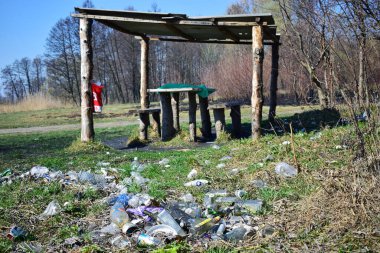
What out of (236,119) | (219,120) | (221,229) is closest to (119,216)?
(221,229)

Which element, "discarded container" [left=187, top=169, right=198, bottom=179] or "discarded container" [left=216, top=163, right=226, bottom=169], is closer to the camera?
"discarded container" [left=187, top=169, right=198, bottom=179]

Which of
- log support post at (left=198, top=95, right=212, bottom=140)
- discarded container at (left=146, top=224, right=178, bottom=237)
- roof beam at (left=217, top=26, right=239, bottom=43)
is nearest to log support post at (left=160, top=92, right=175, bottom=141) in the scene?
log support post at (left=198, top=95, right=212, bottom=140)

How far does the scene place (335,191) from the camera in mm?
3783

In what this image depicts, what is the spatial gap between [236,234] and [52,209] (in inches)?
85.7

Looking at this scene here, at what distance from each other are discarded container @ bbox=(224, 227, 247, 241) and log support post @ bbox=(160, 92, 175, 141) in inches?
314

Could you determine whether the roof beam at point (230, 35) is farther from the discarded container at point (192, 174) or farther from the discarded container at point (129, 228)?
the discarded container at point (129, 228)

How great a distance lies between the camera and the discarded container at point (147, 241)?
3.50 metres

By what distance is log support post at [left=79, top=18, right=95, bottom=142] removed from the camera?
10305mm

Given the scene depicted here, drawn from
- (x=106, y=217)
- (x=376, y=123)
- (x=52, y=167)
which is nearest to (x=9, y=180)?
(x=52, y=167)

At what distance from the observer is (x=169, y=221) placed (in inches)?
149

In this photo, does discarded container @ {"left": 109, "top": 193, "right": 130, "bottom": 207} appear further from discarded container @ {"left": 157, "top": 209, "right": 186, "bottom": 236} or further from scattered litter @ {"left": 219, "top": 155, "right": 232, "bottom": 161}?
scattered litter @ {"left": 219, "top": 155, "right": 232, "bottom": 161}

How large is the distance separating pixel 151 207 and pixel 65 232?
2.93ft

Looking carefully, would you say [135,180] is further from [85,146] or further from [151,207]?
[85,146]

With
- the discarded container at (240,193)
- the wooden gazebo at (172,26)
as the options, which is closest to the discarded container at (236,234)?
the discarded container at (240,193)
